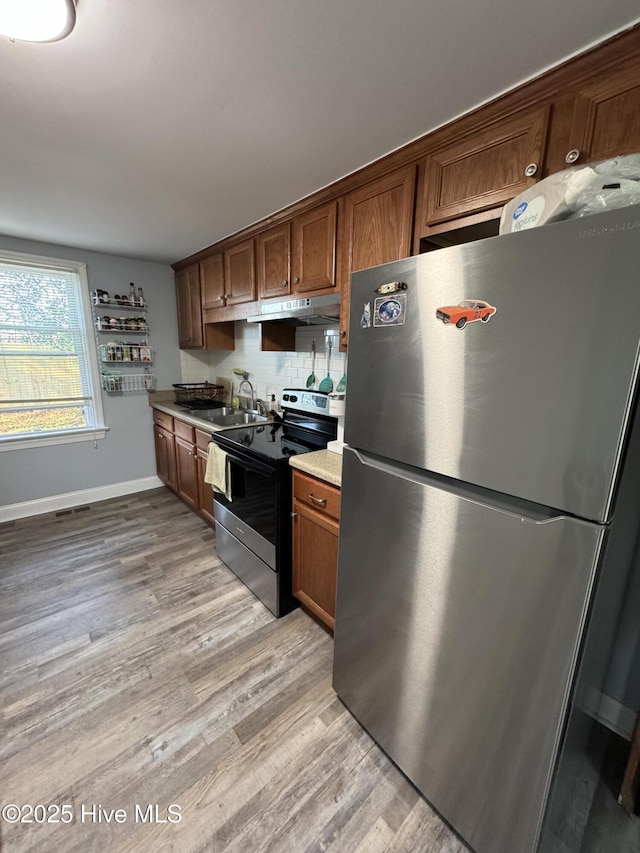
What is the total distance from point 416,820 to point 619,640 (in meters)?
0.95

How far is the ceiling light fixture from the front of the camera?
2.71ft

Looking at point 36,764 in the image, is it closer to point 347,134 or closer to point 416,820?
point 416,820

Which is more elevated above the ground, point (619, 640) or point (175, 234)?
point (175, 234)

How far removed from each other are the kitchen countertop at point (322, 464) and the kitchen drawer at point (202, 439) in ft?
3.45

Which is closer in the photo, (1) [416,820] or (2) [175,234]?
(1) [416,820]

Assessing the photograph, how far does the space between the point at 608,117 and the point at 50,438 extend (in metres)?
4.03

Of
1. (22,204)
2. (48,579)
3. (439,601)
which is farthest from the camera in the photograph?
(48,579)

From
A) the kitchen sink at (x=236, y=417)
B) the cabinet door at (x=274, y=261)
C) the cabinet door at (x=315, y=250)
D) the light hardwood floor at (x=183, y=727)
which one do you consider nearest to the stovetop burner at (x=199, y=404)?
the kitchen sink at (x=236, y=417)

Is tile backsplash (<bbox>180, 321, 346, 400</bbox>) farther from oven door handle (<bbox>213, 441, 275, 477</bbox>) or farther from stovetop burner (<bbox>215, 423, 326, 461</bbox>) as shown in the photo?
oven door handle (<bbox>213, 441, 275, 477</bbox>)

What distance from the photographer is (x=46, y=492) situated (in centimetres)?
315

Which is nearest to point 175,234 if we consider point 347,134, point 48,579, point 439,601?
point 347,134

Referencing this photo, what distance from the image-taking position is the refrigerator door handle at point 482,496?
2.49 feet

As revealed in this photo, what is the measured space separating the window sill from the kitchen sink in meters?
1.13

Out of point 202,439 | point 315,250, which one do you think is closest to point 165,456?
point 202,439
